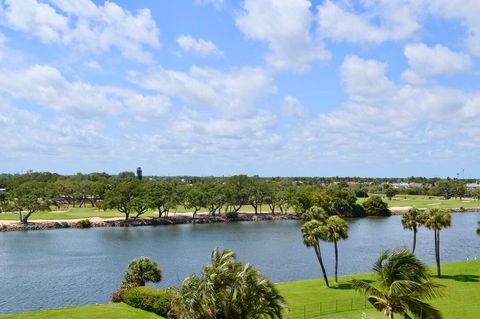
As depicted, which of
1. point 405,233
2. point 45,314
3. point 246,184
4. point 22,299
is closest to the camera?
A: point 45,314

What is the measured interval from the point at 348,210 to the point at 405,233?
46717 millimetres

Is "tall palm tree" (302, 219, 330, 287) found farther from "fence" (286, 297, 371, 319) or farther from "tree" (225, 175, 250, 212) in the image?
"tree" (225, 175, 250, 212)

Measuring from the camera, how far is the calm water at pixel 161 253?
5776 cm

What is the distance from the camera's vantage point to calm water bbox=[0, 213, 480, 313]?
57.8 meters

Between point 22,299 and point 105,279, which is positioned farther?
point 105,279

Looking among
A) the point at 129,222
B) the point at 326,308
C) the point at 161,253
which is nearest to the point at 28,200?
the point at 129,222

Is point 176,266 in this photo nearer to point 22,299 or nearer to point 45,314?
point 22,299

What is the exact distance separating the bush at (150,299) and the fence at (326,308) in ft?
30.8

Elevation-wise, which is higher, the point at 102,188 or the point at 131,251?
the point at 102,188

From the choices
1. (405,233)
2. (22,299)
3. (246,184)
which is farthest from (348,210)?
(22,299)

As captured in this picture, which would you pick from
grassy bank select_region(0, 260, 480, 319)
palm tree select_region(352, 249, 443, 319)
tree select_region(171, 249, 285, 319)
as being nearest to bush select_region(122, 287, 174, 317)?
grassy bank select_region(0, 260, 480, 319)

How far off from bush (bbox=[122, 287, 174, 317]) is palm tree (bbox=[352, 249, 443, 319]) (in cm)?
1840

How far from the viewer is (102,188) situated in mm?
162875

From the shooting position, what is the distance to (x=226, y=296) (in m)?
25.3
